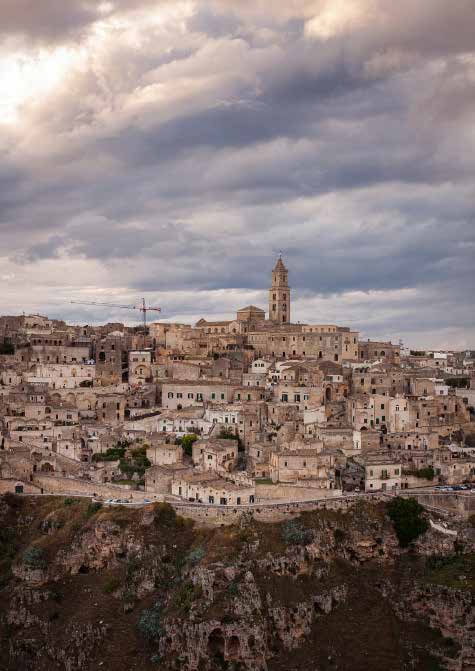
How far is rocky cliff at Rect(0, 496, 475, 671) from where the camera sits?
135 ft

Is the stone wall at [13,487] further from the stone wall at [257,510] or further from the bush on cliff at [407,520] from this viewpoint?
the bush on cliff at [407,520]

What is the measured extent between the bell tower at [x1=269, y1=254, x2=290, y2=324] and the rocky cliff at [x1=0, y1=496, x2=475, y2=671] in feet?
164

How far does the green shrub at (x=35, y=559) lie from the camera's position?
156ft

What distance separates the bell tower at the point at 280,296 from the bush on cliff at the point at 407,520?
49.3 m

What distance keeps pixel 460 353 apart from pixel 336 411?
147ft

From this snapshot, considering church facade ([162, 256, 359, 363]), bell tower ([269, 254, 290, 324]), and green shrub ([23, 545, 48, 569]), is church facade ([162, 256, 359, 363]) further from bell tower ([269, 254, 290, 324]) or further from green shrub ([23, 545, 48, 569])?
green shrub ([23, 545, 48, 569])

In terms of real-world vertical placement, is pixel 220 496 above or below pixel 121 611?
above

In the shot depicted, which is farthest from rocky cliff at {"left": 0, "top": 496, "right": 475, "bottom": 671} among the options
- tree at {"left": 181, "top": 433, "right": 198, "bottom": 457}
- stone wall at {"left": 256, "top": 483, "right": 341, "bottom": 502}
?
tree at {"left": 181, "top": 433, "right": 198, "bottom": 457}

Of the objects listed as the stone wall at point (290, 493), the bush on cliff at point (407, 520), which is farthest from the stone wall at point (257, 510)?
the bush on cliff at point (407, 520)

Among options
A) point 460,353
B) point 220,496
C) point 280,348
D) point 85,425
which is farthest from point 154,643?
point 460,353

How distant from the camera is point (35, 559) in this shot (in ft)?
157

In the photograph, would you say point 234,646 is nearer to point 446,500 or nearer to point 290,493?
point 290,493

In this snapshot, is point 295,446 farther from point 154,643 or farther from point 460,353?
point 460,353

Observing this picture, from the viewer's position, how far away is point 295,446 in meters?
53.0
